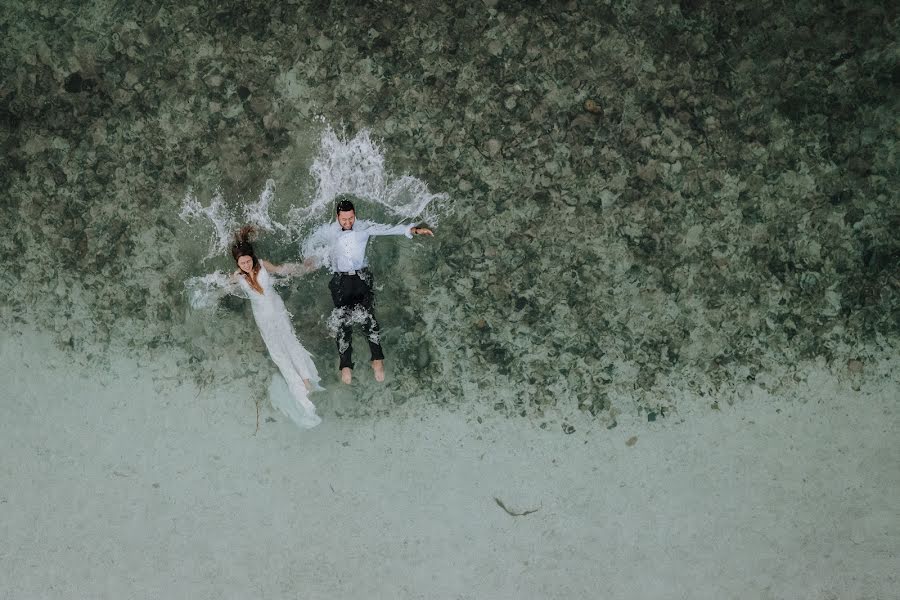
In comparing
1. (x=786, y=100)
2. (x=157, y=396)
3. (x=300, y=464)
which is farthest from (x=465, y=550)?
(x=786, y=100)

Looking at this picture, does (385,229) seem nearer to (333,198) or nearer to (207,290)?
(333,198)

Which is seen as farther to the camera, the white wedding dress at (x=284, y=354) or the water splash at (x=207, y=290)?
the water splash at (x=207, y=290)

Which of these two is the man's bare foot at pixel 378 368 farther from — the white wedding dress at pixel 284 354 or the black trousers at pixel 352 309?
the white wedding dress at pixel 284 354

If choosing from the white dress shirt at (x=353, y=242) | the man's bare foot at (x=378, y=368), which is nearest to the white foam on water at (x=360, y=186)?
the white dress shirt at (x=353, y=242)

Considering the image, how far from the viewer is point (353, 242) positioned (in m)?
2.54

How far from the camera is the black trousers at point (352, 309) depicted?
256cm

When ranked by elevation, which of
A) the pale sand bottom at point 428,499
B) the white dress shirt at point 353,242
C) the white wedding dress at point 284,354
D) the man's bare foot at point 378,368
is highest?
the white dress shirt at point 353,242

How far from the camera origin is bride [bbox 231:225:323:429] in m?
2.52

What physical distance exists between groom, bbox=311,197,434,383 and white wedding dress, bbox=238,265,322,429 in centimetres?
17

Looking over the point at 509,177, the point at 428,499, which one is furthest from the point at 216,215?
the point at 428,499

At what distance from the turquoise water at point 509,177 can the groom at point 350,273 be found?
10 centimetres

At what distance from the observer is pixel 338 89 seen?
104 inches

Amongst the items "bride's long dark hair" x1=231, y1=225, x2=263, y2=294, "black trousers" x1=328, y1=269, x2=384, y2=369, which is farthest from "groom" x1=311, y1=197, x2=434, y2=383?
"bride's long dark hair" x1=231, y1=225, x2=263, y2=294

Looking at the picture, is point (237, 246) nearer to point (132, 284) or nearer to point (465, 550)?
point (132, 284)
